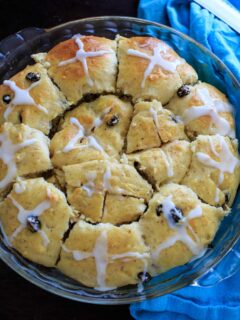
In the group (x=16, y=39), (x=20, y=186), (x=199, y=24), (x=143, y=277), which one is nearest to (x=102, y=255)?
(x=143, y=277)

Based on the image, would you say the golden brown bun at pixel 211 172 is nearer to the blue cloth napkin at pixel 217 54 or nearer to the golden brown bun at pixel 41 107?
the blue cloth napkin at pixel 217 54

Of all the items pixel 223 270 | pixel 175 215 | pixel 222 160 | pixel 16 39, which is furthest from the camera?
pixel 16 39

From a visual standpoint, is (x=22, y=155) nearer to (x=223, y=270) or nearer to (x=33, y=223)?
(x=33, y=223)

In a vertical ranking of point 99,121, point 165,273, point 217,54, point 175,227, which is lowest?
point 165,273

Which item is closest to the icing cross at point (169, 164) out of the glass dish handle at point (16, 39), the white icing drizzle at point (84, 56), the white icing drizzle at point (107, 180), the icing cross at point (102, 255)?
the white icing drizzle at point (107, 180)

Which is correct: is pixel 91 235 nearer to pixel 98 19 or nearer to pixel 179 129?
pixel 179 129

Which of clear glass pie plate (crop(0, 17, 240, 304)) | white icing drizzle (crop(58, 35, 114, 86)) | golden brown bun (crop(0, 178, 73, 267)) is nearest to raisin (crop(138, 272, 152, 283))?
clear glass pie plate (crop(0, 17, 240, 304))
